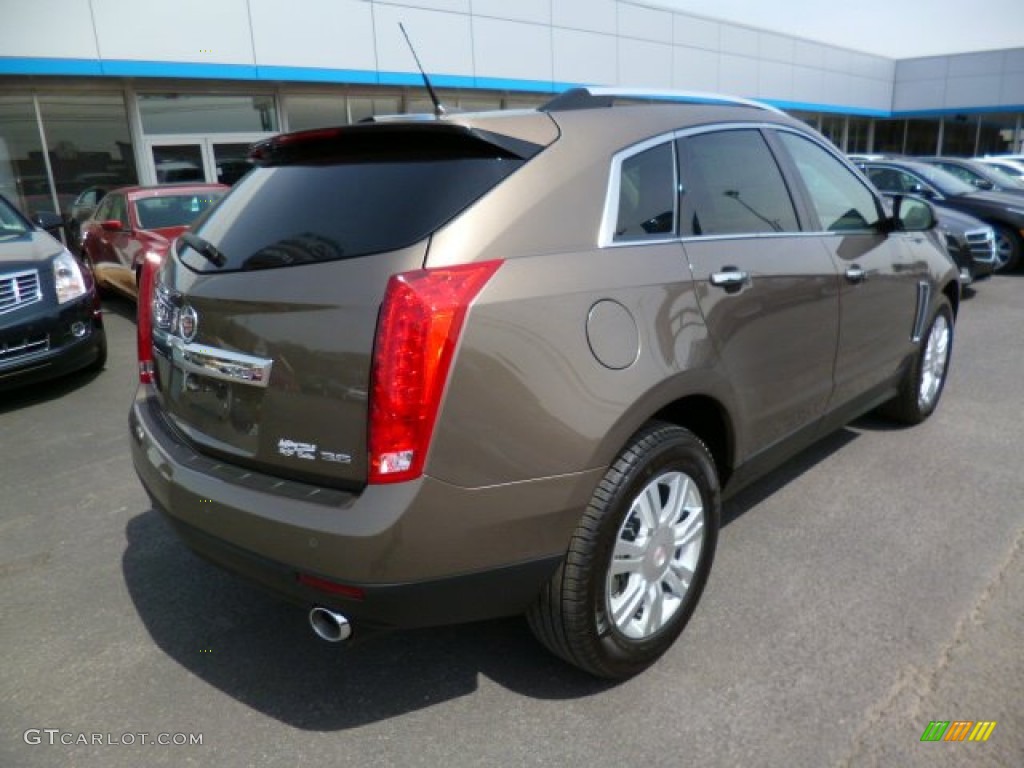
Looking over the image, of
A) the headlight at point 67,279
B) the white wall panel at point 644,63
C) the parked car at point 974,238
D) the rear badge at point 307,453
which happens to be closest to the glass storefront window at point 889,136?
the white wall panel at point 644,63

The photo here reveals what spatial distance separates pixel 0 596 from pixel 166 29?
1340 centimetres

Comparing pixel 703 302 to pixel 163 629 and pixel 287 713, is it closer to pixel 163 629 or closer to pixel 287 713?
pixel 287 713

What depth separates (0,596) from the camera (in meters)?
3.13

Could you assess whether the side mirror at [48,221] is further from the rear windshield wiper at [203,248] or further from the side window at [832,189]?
the side window at [832,189]

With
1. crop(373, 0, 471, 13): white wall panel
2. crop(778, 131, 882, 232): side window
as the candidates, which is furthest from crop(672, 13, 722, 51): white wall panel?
crop(778, 131, 882, 232): side window

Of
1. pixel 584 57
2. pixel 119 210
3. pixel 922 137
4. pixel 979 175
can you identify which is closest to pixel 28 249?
pixel 119 210

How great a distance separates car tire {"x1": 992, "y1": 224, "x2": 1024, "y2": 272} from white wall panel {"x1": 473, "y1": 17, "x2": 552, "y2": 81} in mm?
12322

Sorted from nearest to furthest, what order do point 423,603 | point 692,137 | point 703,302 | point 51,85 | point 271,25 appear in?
point 423,603, point 703,302, point 692,137, point 51,85, point 271,25

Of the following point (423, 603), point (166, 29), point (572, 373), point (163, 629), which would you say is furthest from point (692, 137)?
point (166, 29)

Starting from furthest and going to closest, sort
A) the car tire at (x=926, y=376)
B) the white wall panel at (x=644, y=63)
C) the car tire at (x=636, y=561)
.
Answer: the white wall panel at (x=644, y=63) → the car tire at (x=926, y=376) → the car tire at (x=636, y=561)

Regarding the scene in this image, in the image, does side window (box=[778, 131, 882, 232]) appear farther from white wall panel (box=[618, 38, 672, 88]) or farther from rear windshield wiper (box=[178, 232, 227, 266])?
white wall panel (box=[618, 38, 672, 88])

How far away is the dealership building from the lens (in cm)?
1314

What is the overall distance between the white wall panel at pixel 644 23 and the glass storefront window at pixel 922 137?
23.3 metres

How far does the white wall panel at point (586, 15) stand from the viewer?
67.1 feet
